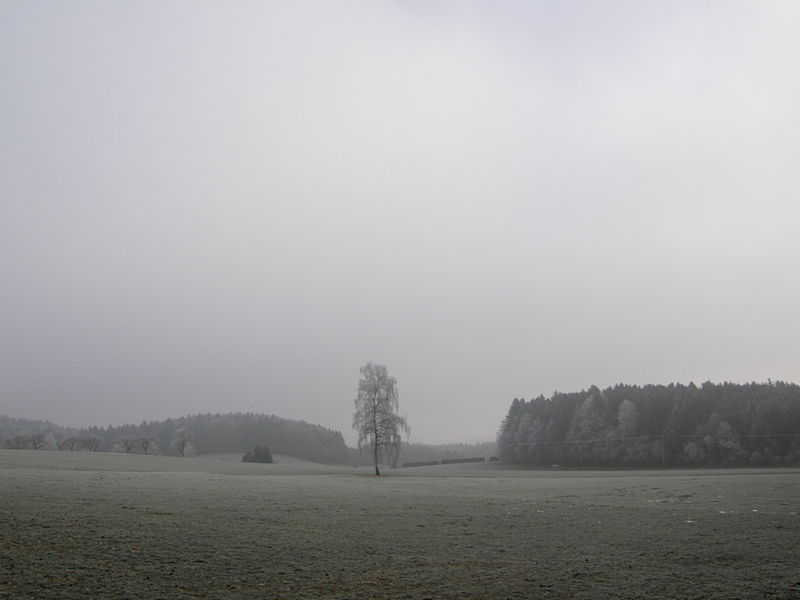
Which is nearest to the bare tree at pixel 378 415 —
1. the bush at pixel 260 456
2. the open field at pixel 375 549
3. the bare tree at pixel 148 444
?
the open field at pixel 375 549

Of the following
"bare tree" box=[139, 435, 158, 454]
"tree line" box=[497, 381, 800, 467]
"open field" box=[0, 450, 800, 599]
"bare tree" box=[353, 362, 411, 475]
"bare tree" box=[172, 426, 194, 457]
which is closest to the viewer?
"open field" box=[0, 450, 800, 599]

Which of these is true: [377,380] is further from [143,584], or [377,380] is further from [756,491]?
[143,584]

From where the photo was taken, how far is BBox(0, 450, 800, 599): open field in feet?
43.2

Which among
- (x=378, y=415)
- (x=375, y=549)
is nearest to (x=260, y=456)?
(x=378, y=415)

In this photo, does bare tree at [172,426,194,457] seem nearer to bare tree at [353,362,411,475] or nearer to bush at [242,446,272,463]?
bush at [242,446,272,463]

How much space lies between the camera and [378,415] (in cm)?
8306

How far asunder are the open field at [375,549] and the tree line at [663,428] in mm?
104252

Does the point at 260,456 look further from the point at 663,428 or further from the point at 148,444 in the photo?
the point at 663,428

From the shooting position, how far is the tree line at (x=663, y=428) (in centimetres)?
11456

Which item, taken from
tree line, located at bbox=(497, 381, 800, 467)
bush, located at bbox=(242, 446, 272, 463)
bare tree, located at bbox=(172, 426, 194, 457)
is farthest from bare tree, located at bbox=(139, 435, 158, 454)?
tree line, located at bbox=(497, 381, 800, 467)

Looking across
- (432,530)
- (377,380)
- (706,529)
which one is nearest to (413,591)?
(432,530)

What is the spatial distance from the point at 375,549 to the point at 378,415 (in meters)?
66.4

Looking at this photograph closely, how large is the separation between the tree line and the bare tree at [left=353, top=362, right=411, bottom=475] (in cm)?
6538

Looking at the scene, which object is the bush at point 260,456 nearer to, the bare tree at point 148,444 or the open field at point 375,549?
the bare tree at point 148,444
